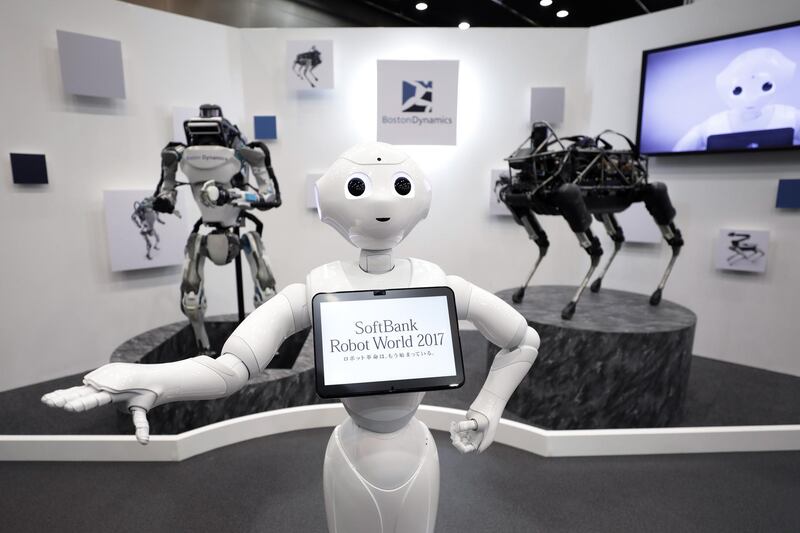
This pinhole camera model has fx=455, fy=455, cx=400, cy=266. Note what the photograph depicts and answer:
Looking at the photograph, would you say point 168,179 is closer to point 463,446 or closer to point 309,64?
point 309,64

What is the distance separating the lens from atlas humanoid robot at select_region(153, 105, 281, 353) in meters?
2.48

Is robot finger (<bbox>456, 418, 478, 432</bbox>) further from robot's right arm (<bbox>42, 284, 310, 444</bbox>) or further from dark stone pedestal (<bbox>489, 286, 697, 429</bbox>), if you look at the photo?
dark stone pedestal (<bbox>489, 286, 697, 429</bbox>)

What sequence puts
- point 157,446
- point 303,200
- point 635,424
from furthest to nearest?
point 303,200
point 635,424
point 157,446

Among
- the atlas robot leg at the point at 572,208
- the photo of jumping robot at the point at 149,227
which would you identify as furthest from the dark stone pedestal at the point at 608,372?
the photo of jumping robot at the point at 149,227

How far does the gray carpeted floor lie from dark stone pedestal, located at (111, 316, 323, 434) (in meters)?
0.20

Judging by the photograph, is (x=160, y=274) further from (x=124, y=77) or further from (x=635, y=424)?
(x=635, y=424)

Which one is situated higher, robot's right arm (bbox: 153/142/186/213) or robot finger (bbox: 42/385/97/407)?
robot's right arm (bbox: 153/142/186/213)

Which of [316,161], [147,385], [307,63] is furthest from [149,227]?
[147,385]

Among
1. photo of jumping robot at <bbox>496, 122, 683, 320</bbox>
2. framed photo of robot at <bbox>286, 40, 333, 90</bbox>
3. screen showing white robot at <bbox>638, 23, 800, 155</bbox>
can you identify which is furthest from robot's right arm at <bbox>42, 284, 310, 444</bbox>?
screen showing white robot at <bbox>638, 23, 800, 155</bbox>

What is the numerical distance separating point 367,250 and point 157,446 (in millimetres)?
1614

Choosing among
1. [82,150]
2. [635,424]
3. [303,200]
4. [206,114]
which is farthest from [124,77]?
[635,424]

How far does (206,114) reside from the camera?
258 cm

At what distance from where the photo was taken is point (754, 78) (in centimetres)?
325

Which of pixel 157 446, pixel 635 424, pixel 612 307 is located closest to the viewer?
pixel 157 446
